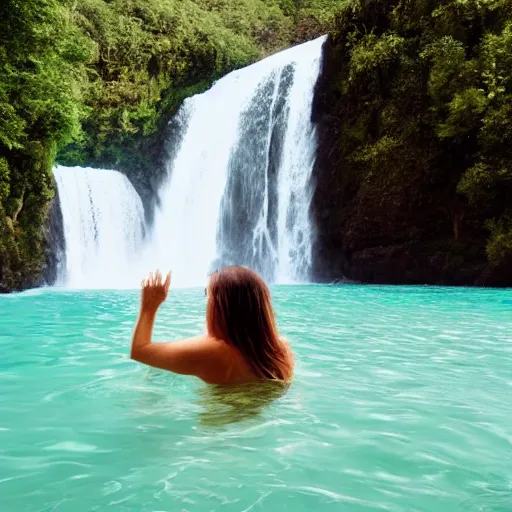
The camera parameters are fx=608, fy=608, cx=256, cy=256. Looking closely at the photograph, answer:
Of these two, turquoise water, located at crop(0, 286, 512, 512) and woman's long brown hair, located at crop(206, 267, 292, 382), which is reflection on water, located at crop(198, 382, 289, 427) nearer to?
turquoise water, located at crop(0, 286, 512, 512)

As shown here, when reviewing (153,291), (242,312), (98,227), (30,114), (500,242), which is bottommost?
(242,312)

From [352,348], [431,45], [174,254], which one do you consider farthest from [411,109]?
[352,348]

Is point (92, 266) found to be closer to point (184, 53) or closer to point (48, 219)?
point (48, 219)

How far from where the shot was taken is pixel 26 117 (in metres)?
18.3

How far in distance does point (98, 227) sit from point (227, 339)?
23.8 metres

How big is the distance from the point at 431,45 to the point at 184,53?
1415cm

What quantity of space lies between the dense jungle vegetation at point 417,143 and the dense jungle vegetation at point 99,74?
909cm

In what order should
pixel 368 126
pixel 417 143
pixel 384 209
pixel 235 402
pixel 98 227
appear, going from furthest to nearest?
pixel 98 227 → pixel 368 126 → pixel 384 209 → pixel 417 143 → pixel 235 402

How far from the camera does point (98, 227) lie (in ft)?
85.8

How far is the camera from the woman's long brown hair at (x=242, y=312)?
3.24 metres

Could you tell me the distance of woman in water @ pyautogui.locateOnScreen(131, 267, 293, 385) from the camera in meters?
3.13

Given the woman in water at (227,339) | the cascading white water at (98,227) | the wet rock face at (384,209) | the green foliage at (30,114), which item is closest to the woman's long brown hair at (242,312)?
the woman in water at (227,339)

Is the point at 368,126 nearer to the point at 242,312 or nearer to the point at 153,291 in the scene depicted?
the point at 242,312

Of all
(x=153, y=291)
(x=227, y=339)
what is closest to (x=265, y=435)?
(x=227, y=339)
